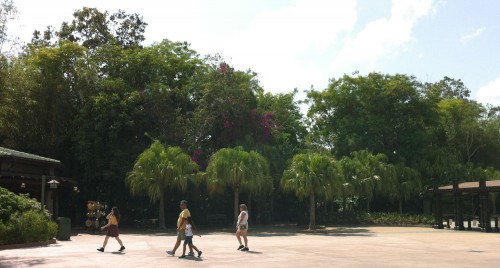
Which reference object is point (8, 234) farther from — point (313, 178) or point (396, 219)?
point (396, 219)

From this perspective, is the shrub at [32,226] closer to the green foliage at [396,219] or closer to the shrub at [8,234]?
the shrub at [8,234]

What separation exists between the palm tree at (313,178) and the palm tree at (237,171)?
1.89m

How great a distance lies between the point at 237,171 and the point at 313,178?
4594mm

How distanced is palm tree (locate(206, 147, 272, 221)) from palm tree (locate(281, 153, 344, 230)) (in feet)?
6.21

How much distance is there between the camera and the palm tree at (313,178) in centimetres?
3098

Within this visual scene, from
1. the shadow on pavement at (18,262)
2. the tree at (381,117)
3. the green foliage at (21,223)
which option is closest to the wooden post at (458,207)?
the tree at (381,117)

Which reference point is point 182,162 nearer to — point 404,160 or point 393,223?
point 393,223

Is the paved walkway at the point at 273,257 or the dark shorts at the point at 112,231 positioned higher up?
the dark shorts at the point at 112,231

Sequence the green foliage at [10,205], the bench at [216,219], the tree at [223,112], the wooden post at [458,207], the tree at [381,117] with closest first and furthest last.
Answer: the green foliage at [10,205] → the wooden post at [458,207] → the tree at [223,112] → the bench at [216,219] → the tree at [381,117]

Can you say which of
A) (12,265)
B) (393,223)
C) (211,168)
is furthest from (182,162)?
(12,265)

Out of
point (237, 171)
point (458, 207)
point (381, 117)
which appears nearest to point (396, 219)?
point (458, 207)

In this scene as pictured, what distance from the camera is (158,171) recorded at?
32.1 meters

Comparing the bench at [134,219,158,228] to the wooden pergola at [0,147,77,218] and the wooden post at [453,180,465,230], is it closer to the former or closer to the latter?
the wooden pergola at [0,147,77,218]

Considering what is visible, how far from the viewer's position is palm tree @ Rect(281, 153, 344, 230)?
3098 cm
